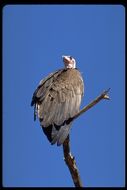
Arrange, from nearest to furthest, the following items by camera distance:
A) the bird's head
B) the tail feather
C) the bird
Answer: the tail feather < the bird < the bird's head

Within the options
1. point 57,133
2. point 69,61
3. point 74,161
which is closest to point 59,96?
point 57,133

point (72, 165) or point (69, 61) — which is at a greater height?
point (69, 61)

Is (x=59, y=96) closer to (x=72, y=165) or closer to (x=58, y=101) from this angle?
(x=58, y=101)

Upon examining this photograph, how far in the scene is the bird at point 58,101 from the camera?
256 inches

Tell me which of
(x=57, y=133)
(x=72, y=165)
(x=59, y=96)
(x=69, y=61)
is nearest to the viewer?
(x=72, y=165)

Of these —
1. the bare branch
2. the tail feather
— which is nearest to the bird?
the tail feather

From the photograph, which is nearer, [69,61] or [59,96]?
[59,96]

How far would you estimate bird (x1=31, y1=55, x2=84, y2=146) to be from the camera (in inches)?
256

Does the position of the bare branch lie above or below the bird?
below

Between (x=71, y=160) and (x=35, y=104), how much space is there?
146 centimetres

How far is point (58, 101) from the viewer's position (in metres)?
7.21

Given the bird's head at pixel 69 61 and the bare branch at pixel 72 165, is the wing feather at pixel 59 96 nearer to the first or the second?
Result: the bare branch at pixel 72 165

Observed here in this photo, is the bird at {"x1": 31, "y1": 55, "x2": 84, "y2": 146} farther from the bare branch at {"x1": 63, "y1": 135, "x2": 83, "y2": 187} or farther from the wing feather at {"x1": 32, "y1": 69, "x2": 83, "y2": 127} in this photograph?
the bare branch at {"x1": 63, "y1": 135, "x2": 83, "y2": 187}
